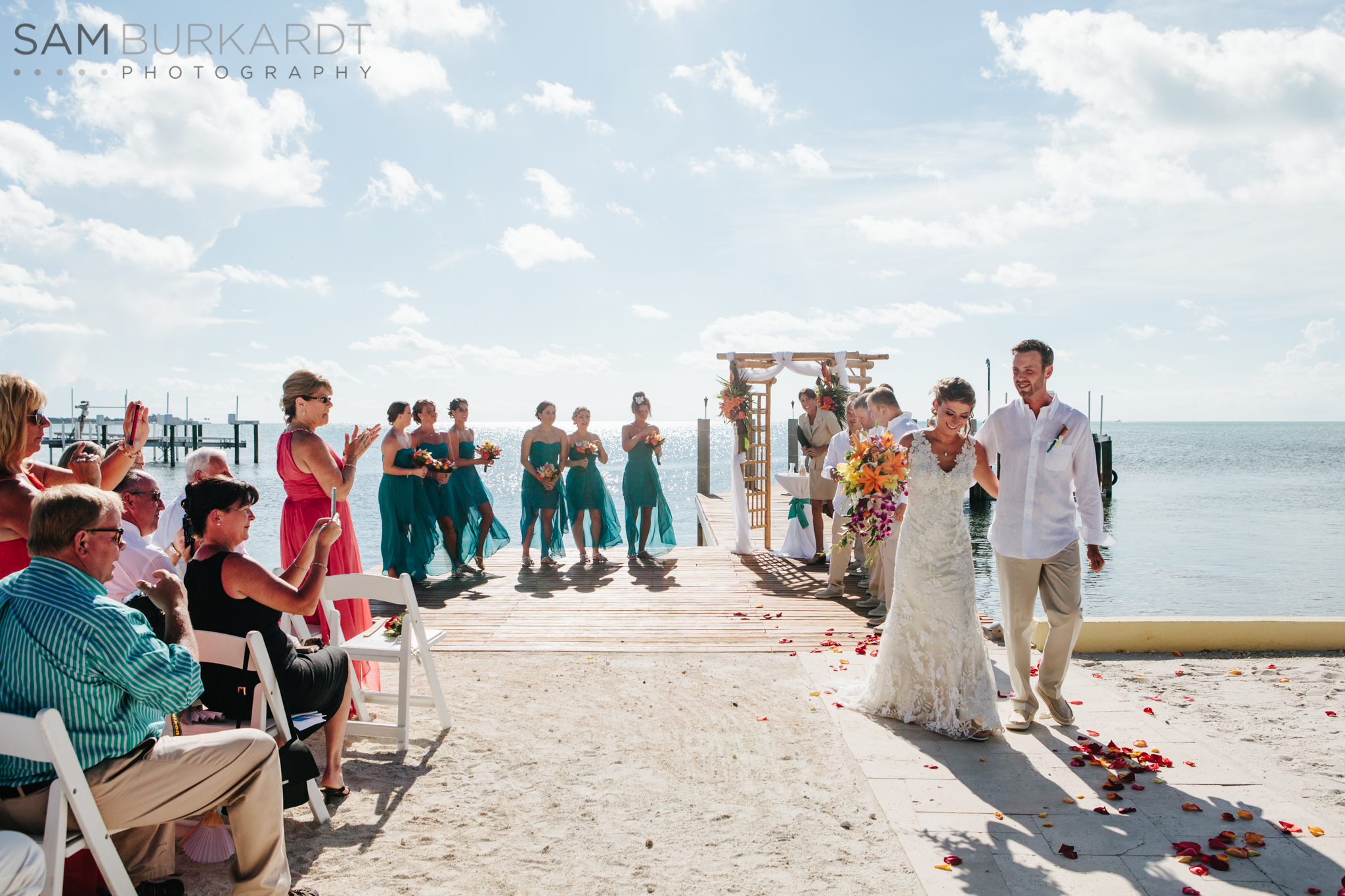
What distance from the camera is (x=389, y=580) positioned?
13.0 ft

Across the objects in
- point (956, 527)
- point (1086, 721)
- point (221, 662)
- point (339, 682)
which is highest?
point (956, 527)

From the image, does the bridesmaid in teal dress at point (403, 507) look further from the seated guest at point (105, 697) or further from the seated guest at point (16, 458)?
the seated guest at point (105, 697)

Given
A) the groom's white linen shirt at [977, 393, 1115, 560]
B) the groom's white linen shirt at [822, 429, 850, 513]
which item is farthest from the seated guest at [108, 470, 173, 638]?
the groom's white linen shirt at [822, 429, 850, 513]

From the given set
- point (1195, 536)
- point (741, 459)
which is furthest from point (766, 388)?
point (1195, 536)

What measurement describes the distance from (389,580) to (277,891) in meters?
1.59

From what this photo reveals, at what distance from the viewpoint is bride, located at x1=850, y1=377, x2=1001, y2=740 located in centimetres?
433

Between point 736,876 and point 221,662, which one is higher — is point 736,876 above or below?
below

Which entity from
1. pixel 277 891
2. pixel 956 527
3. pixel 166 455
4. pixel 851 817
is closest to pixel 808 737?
pixel 851 817

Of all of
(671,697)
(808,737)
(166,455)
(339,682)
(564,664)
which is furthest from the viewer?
(166,455)

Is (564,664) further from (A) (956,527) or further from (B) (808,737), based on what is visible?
(A) (956,527)

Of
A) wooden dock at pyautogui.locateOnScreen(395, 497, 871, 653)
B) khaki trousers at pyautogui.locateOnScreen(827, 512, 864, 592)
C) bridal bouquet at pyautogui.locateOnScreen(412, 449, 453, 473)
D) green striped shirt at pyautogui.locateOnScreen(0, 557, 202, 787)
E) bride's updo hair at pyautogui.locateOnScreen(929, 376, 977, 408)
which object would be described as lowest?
wooden dock at pyautogui.locateOnScreen(395, 497, 871, 653)

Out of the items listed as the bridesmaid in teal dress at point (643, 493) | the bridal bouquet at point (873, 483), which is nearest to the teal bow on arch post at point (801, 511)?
the bridesmaid in teal dress at point (643, 493)

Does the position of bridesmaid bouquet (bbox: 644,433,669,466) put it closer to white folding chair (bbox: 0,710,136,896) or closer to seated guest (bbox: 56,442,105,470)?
seated guest (bbox: 56,442,105,470)

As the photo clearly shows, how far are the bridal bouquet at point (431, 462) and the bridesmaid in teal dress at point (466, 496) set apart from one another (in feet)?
0.60
